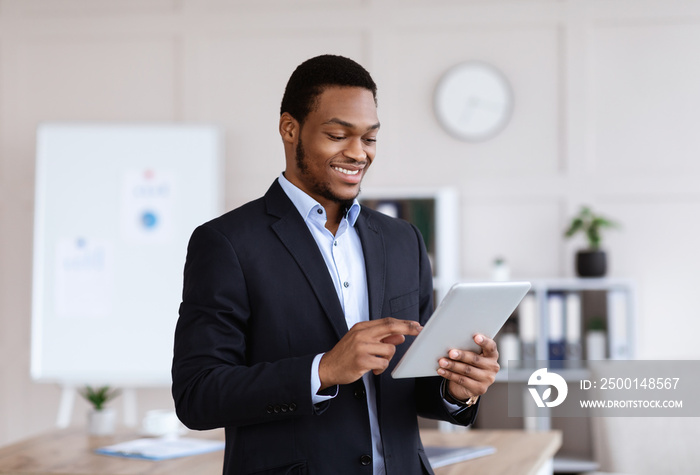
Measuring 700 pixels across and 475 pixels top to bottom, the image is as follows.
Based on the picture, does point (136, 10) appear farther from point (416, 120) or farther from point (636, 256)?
point (636, 256)

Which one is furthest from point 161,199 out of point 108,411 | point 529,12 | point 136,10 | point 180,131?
point 529,12

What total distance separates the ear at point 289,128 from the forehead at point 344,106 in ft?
0.15

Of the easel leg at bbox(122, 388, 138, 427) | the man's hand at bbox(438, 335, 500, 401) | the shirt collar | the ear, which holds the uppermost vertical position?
the ear

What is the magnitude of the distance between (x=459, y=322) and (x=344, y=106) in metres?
0.42

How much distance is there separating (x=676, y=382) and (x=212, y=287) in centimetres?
205

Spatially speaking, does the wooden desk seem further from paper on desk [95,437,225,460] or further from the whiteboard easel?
the whiteboard easel

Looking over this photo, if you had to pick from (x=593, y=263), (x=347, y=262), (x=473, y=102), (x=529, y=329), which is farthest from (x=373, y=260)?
(x=473, y=102)

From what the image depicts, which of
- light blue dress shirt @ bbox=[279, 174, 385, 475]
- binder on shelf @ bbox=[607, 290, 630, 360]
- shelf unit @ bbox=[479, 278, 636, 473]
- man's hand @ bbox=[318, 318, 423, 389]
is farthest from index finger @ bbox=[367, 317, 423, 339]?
binder on shelf @ bbox=[607, 290, 630, 360]

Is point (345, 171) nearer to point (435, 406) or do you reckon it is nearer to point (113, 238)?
point (435, 406)

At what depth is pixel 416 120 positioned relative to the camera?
15.8 ft

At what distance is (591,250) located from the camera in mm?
4406

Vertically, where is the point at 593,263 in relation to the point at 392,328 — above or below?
above

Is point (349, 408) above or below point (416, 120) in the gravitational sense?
Result: below

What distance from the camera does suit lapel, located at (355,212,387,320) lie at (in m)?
1.51
